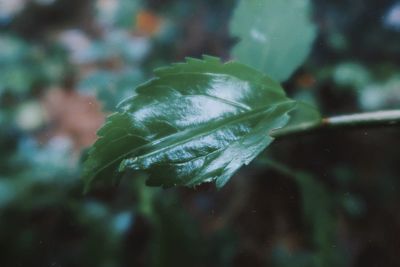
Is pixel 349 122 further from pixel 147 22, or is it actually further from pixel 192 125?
pixel 147 22

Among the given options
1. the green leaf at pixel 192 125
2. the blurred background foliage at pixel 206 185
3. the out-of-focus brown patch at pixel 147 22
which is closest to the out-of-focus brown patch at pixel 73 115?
the blurred background foliage at pixel 206 185

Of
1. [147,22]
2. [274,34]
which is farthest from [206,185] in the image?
[147,22]

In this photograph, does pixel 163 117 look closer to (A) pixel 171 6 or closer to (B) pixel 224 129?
(B) pixel 224 129

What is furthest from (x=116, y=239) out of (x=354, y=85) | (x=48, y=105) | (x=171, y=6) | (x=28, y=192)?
(x=171, y=6)

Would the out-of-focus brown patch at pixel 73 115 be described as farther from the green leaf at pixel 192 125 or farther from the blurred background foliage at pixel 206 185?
the green leaf at pixel 192 125

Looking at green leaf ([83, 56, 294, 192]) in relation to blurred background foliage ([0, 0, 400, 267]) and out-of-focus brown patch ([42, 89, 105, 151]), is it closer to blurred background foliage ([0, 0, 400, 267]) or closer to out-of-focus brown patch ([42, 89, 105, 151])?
blurred background foliage ([0, 0, 400, 267])

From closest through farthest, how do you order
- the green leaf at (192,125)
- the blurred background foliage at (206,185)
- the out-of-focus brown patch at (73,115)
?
the green leaf at (192,125)
the blurred background foliage at (206,185)
the out-of-focus brown patch at (73,115)

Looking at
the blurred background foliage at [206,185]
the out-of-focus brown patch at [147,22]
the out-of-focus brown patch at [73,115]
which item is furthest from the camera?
the out-of-focus brown patch at [147,22]
